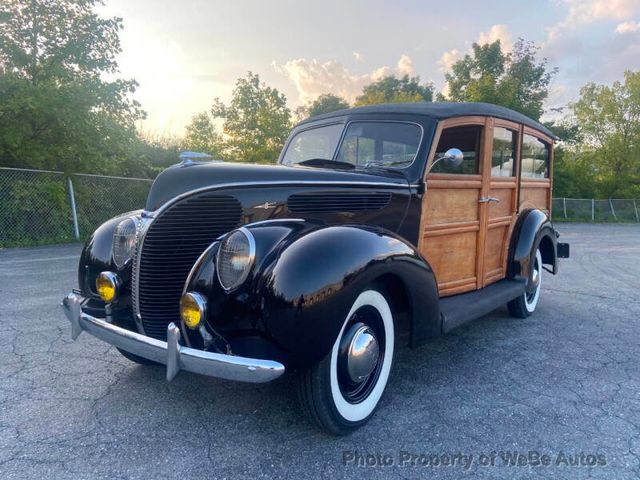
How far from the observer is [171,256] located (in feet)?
7.84

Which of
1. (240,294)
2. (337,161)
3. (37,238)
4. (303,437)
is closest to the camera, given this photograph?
(240,294)

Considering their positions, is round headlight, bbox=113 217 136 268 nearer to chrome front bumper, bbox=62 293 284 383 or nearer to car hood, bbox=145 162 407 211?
car hood, bbox=145 162 407 211

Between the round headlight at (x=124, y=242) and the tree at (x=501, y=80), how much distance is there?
19.7 m

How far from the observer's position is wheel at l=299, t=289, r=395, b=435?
2.20 meters

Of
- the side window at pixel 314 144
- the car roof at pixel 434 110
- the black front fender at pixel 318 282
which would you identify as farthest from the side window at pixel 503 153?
the black front fender at pixel 318 282

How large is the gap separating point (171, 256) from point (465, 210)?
2.36m

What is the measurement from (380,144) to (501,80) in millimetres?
22059

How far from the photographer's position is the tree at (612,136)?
25281 mm

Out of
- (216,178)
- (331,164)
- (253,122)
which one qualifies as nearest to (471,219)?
(331,164)

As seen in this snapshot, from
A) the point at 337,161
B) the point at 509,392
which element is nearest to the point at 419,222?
the point at 337,161

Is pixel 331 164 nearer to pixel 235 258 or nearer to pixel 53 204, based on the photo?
pixel 235 258

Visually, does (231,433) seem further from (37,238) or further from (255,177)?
(37,238)

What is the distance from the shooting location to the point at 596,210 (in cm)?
2252

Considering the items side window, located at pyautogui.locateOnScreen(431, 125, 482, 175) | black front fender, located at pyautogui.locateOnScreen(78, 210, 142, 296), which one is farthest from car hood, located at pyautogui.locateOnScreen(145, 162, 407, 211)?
side window, located at pyautogui.locateOnScreen(431, 125, 482, 175)
